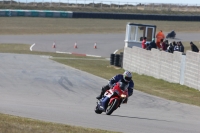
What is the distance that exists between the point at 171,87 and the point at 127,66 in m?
6.97

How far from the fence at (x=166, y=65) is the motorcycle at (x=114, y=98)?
8681 millimetres

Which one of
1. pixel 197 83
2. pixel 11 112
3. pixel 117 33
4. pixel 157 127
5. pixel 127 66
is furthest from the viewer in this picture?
pixel 117 33

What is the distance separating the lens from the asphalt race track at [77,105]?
11.6 meters

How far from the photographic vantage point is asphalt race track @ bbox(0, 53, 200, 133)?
11570 mm

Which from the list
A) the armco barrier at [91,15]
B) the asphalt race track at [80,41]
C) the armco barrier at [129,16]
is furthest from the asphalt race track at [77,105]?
the armco barrier at [129,16]

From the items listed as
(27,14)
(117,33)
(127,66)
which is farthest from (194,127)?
(27,14)

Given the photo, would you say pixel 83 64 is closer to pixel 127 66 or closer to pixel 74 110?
pixel 127 66

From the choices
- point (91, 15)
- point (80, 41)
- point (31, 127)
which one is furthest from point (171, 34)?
point (31, 127)

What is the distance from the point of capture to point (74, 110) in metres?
13.6

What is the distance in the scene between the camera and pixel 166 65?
24234 millimetres

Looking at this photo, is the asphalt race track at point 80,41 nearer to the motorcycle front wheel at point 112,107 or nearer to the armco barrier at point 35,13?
the armco barrier at point 35,13

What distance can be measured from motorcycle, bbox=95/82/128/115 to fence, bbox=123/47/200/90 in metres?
8.68

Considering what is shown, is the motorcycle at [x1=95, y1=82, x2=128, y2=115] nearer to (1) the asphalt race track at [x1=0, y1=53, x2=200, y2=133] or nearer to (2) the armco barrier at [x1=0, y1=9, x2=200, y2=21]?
(1) the asphalt race track at [x1=0, y1=53, x2=200, y2=133]

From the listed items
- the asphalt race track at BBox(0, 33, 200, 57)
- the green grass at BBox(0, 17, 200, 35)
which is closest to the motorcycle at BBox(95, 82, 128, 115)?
the asphalt race track at BBox(0, 33, 200, 57)
